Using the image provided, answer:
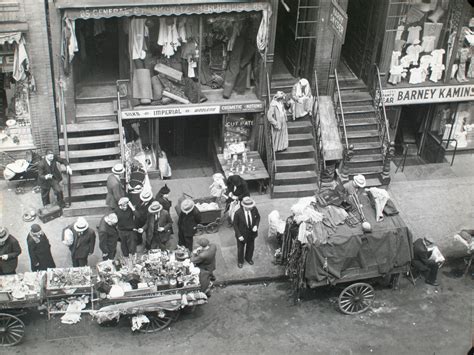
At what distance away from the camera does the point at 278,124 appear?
19.5m

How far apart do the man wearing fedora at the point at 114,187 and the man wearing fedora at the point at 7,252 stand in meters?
3.05

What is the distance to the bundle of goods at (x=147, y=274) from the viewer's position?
14.8 metres

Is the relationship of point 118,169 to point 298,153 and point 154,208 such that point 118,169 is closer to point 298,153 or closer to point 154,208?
point 154,208

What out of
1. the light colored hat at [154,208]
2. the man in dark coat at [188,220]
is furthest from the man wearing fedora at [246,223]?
the light colored hat at [154,208]

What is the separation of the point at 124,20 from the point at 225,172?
4.99 meters

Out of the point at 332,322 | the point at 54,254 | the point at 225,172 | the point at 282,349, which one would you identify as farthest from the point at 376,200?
the point at 54,254

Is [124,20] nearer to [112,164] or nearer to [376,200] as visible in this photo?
[112,164]

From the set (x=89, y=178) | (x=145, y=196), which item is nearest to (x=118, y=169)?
(x=145, y=196)

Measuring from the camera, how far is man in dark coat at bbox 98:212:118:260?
15945 mm

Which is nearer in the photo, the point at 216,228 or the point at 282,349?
the point at 282,349

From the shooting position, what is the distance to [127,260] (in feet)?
51.4

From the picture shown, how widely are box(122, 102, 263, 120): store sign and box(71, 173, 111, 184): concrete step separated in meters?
1.71

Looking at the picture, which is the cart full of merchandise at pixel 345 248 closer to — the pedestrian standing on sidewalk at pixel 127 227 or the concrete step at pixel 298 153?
the pedestrian standing on sidewalk at pixel 127 227

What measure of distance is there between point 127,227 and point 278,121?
17.9 feet
